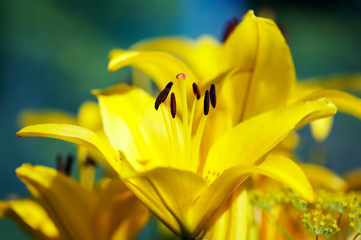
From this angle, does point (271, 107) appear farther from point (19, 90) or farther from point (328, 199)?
point (19, 90)

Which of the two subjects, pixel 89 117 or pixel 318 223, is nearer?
pixel 318 223

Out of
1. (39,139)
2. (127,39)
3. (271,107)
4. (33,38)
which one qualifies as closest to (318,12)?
(127,39)

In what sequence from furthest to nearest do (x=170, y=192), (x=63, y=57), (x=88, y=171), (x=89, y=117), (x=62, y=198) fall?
(x=63, y=57), (x=89, y=117), (x=88, y=171), (x=62, y=198), (x=170, y=192)

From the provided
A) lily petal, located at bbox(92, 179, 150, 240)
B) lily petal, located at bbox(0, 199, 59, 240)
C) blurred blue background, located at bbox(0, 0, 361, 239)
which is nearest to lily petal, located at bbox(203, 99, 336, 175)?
lily petal, located at bbox(92, 179, 150, 240)

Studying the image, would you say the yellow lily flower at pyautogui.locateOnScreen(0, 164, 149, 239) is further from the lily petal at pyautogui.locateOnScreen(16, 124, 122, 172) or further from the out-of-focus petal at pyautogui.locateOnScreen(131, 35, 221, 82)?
the out-of-focus petal at pyautogui.locateOnScreen(131, 35, 221, 82)

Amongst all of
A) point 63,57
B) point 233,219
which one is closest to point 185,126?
point 233,219

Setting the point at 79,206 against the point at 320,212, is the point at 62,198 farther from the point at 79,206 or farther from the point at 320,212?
the point at 320,212
